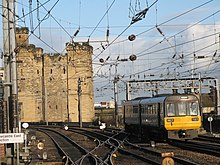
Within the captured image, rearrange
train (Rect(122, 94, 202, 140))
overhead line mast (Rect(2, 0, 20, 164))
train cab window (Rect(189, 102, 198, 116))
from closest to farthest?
overhead line mast (Rect(2, 0, 20, 164)) → train (Rect(122, 94, 202, 140)) → train cab window (Rect(189, 102, 198, 116))

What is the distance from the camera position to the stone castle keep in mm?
87688

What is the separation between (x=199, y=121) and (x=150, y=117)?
3.72 metres

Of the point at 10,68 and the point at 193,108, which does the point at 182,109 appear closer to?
the point at 193,108

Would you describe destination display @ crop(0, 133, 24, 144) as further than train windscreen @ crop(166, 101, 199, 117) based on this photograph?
No

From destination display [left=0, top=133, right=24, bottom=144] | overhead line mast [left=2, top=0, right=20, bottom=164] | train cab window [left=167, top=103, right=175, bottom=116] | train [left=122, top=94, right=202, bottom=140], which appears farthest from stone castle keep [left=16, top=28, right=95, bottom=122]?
destination display [left=0, top=133, right=24, bottom=144]

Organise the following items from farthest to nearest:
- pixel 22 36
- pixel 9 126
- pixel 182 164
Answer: pixel 22 36
pixel 9 126
pixel 182 164

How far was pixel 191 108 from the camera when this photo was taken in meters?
30.0

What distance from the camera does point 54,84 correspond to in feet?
298

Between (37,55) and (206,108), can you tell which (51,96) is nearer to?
(37,55)

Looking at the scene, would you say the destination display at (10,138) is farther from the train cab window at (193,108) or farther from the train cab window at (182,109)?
the train cab window at (193,108)

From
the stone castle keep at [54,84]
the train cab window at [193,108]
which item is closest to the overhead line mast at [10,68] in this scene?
the train cab window at [193,108]

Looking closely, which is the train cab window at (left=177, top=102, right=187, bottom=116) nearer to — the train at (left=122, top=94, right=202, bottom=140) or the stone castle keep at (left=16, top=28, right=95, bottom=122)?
the train at (left=122, top=94, right=202, bottom=140)

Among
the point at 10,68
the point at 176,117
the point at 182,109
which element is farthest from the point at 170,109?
the point at 10,68

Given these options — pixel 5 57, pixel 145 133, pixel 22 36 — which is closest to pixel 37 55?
pixel 22 36
